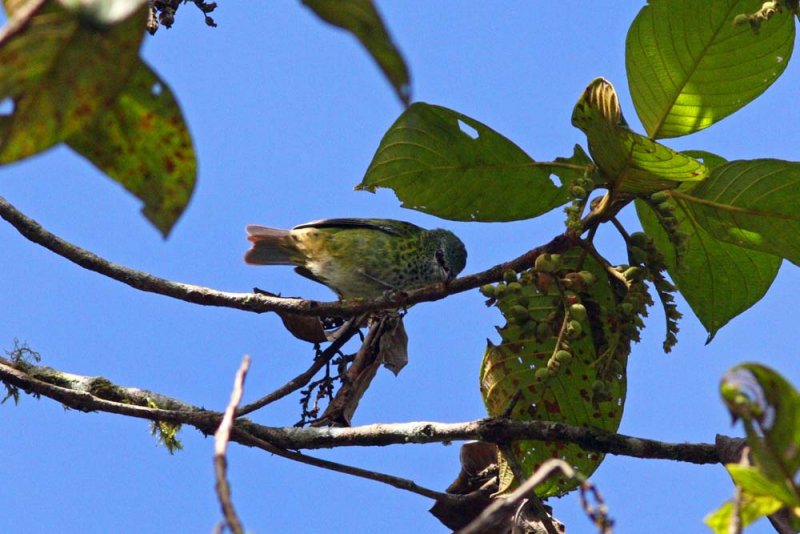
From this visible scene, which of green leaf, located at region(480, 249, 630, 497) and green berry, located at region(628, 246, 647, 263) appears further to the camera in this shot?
green leaf, located at region(480, 249, 630, 497)

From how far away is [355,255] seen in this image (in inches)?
224

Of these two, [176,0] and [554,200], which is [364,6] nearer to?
[554,200]

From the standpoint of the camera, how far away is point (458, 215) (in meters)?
3.27

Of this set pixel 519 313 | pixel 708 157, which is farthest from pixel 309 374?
pixel 708 157

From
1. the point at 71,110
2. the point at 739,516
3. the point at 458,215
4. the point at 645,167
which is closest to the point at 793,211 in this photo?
the point at 645,167

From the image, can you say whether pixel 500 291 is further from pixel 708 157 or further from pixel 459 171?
pixel 708 157

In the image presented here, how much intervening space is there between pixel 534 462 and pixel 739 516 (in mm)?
1756

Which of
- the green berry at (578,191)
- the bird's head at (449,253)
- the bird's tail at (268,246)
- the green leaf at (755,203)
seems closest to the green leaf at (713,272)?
the green leaf at (755,203)

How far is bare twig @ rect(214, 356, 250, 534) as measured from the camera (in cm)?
127

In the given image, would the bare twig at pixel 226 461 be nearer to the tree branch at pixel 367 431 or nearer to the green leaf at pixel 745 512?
the green leaf at pixel 745 512

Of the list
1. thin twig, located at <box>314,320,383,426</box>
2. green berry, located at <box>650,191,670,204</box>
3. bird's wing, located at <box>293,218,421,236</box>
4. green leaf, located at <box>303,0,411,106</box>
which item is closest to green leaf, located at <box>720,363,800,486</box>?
green leaf, located at <box>303,0,411,106</box>

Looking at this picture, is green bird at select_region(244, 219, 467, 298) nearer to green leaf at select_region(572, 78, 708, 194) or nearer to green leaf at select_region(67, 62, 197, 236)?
green leaf at select_region(572, 78, 708, 194)

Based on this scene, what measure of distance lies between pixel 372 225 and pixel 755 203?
3.26 m

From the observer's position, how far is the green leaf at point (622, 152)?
2.65 metres
